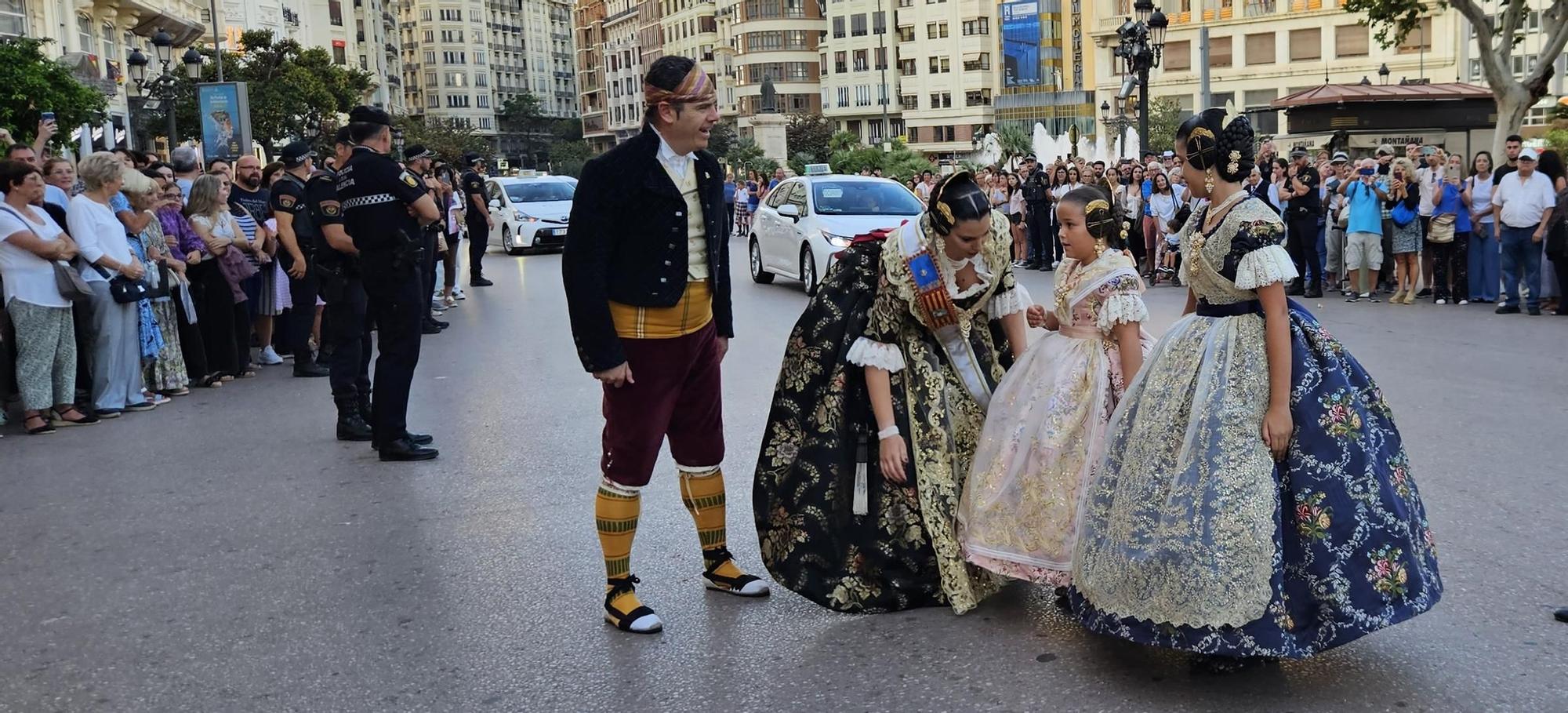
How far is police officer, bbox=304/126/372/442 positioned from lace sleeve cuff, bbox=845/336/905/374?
4.82m

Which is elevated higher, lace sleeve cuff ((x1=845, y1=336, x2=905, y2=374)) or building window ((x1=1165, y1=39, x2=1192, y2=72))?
building window ((x1=1165, y1=39, x2=1192, y2=72))

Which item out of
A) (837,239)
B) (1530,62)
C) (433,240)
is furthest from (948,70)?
(433,240)

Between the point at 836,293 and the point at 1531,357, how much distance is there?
310 inches

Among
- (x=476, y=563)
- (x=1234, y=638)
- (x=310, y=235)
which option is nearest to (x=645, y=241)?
(x=476, y=563)

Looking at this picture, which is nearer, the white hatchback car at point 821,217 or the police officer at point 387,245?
the police officer at point 387,245

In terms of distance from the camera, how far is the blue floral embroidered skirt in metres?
3.88

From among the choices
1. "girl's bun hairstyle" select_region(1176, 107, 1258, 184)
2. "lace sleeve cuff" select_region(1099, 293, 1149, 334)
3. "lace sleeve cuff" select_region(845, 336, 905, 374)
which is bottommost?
"lace sleeve cuff" select_region(845, 336, 905, 374)

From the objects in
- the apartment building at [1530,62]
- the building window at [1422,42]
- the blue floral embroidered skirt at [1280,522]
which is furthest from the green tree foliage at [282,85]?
the building window at [1422,42]

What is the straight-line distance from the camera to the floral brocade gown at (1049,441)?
4656 mm

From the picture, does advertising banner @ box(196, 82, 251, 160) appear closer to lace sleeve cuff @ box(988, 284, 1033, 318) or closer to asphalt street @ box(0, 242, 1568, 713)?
asphalt street @ box(0, 242, 1568, 713)

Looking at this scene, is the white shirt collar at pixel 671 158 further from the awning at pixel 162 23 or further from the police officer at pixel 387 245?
the awning at pixel 162 23

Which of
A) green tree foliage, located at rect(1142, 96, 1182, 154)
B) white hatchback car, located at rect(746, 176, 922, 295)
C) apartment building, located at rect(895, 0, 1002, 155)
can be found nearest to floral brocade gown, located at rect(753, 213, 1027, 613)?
white hatchback car, located at rect(746, 176, 922, 295)

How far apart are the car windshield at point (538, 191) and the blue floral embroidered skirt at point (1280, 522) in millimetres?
25444

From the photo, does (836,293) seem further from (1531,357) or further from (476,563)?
(1531,357)
